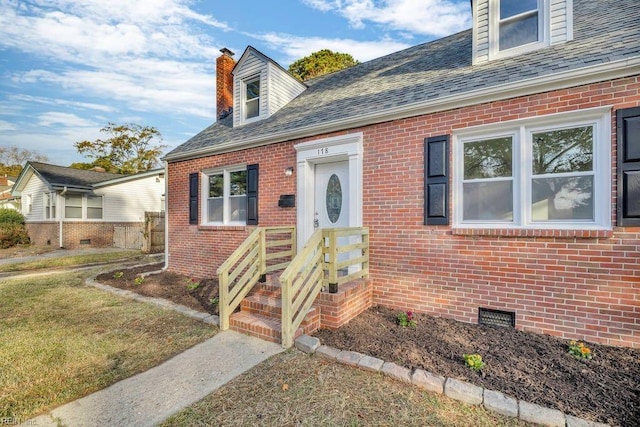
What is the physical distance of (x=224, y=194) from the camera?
285 inches

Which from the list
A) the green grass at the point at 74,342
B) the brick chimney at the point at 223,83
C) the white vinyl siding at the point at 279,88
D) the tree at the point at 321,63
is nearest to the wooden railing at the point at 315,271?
the green grass at the point at 74,342

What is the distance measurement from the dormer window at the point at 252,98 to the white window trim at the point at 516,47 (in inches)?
212

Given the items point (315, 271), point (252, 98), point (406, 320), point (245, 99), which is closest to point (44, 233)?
point (245, 99)

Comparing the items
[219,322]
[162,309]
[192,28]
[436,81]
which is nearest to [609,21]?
[436,81]

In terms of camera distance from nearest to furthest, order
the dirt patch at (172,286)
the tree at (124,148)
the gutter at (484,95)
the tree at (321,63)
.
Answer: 1. the gutter at (484,95)
2. the dirt patch at (172,286)
3. the tree at (321,63)
4. the tree at (124,148)

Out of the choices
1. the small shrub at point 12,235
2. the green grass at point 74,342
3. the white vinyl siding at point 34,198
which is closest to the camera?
the green grass at point 74,342

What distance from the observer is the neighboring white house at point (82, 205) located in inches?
577

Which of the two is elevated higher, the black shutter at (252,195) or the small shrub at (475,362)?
the black shutter at (252,195)

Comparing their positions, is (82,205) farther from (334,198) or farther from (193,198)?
(334,198)

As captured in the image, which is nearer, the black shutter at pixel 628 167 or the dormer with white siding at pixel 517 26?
the black shutter at pixel 628 167

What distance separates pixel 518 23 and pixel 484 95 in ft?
6.08

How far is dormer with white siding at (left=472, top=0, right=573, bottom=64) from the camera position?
4.38 metres

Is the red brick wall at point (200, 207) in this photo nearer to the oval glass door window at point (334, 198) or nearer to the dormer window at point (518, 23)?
the oval glass door window at point (334, 198)

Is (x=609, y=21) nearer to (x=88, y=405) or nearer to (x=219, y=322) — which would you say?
(x=219, y=322)
